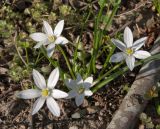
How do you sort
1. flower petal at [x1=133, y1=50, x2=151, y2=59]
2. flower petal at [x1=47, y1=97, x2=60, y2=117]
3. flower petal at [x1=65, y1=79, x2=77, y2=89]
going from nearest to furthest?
flower petal at [x1=47, y1=97, x2=60, y2=117]
flower petal at [x1=65, y1=79, x2=77, y2=89]
flower petal at [x1=133, y1=50, x2=151, y2=59]

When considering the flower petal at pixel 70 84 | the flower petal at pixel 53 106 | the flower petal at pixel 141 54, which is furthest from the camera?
the flower petal at pixel 141 54

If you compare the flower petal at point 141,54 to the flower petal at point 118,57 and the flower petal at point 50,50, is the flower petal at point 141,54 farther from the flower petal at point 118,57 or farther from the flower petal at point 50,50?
the flower petal at point 50,50

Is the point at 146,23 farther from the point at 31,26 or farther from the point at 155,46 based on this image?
the point at 31,26

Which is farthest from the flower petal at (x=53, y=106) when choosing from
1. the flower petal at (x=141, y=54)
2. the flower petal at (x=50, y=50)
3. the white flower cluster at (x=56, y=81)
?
the flower petal at (x=141, y=54)

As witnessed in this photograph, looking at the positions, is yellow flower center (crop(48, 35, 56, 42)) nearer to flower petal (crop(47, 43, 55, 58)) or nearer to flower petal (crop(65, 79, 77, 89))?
flower petal (crop(47, 43, 55, 58))

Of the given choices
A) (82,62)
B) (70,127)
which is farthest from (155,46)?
(70,127)

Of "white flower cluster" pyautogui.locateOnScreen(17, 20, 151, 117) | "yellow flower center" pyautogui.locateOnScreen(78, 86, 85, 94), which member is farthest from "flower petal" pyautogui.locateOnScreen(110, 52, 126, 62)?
"yellow flower center" pyautogui.locateOnScreen(78, 86, 85, 94)
